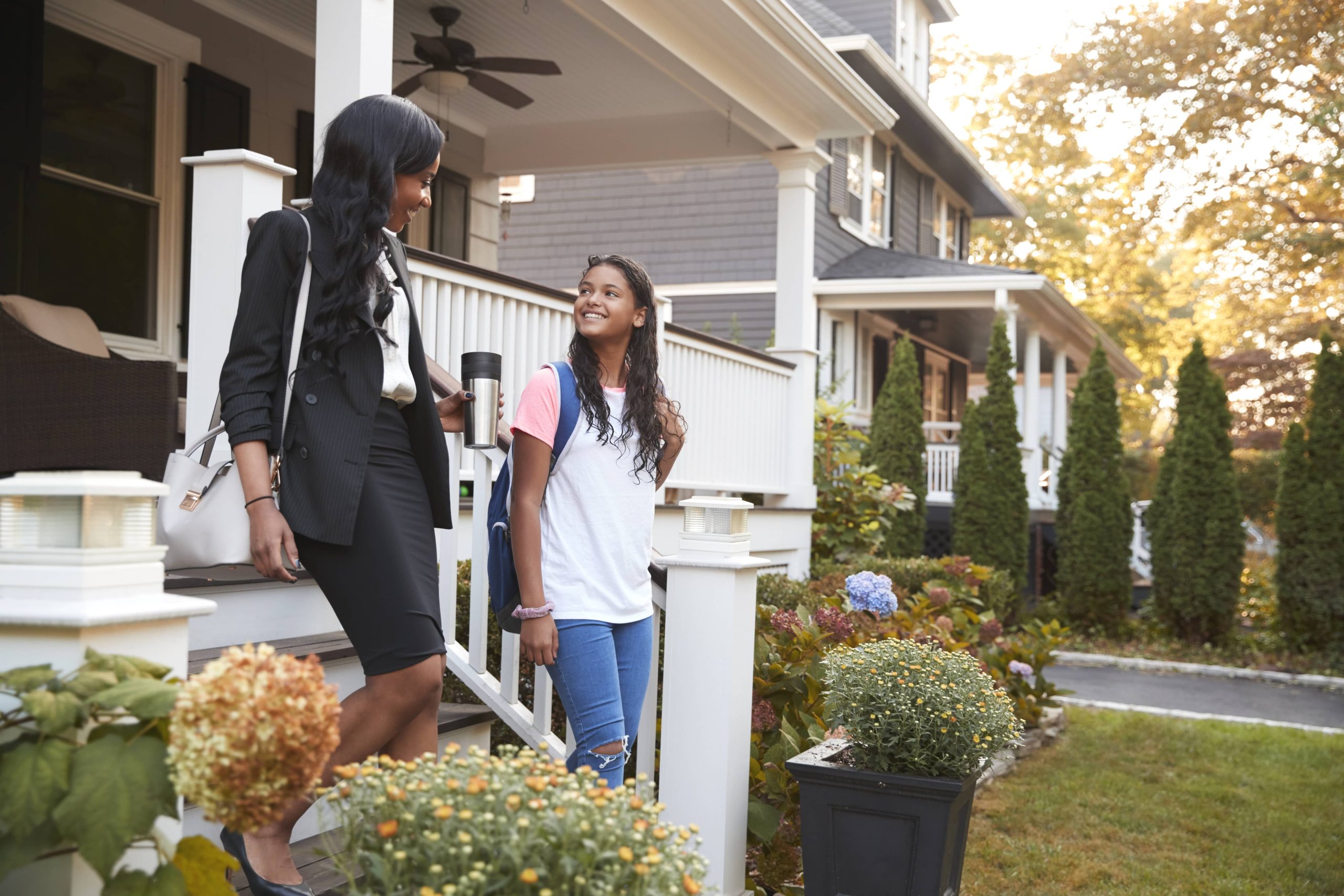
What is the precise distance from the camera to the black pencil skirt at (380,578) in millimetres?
2225

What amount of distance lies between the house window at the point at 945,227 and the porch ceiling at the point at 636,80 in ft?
39.3

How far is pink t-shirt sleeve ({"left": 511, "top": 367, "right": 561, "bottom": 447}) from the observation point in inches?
105

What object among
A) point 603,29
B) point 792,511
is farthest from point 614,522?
point 792,511

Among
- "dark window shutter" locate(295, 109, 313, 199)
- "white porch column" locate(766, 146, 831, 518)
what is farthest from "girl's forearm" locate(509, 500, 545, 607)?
"white porch column" locate(766, 146, 831, 518)

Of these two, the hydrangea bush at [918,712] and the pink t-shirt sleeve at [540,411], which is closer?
the pink t-shirt sleeve at [540,411]

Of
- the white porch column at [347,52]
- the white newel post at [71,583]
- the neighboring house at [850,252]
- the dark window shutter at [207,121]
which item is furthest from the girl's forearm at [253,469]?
the neighboring house at [850,252]

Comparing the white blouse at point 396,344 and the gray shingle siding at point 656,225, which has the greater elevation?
the gray shingle siding at point 656,225

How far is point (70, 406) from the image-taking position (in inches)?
170

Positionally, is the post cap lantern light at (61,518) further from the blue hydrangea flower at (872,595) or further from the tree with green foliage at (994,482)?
the tree with green foliage at (994,482)

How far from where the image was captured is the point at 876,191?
59.1 feet

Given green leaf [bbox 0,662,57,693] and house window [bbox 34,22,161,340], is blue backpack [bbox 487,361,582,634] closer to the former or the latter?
green leaf [bbox 0,662,57,693]

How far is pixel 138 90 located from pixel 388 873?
6083 mm

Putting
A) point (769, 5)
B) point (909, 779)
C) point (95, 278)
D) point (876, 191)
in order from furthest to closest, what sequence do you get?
point (876, 191), point (769, 5), point (95, 278), point (909, 779)

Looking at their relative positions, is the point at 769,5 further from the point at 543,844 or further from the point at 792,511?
the point at 543,844
